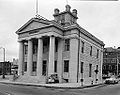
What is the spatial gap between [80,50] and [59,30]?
5.15m

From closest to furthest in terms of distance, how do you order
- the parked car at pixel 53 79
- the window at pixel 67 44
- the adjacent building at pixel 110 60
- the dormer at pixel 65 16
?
the parked car at pixel 53 79 < the window at pixel 67 44 < the dormer at pixel 65 16 < the adjacent building at pixel 110 60

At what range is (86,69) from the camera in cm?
3403

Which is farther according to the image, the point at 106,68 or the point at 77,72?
the point at 106,68

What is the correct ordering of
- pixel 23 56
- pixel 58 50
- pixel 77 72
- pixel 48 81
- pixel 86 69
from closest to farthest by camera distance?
pixel 48 81
pixel 77 72
pixel 58 50
pixel 86 69
pixel 23 56

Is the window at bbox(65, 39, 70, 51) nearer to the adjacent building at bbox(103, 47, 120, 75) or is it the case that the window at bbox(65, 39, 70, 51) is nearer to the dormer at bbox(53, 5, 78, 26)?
the dormer at bbox(53, 5, 78, 26)

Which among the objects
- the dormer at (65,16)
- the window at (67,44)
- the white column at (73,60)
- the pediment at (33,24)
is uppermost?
the dormer at (65,16)

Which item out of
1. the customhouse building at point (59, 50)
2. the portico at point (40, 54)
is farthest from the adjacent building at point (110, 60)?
the portico at point (40, 54)

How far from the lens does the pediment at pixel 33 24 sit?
31352mm

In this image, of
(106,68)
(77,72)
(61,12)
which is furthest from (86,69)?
(106,68)

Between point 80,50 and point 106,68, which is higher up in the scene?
point 80,50

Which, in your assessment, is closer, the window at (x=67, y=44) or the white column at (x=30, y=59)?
the window at (x=67, y=44)

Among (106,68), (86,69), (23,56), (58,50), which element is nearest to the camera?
(58,50)

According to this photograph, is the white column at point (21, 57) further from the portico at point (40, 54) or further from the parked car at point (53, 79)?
the parked car at point (53, 79)

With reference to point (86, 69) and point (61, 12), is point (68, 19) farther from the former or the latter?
point (86, 69)
